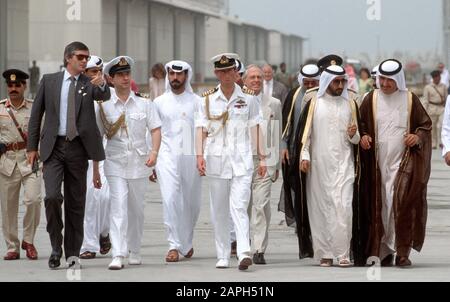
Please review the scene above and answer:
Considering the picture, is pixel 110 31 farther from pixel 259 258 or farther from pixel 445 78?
pixel 259 258

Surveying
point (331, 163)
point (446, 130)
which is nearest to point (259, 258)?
point (331, 163)

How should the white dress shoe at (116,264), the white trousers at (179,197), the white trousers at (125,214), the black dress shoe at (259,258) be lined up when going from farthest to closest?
the white trousers at (179,197) → the black dress shoe at (259,258) → the white trousers at (125,214) → the white dress shoe at (116,264)

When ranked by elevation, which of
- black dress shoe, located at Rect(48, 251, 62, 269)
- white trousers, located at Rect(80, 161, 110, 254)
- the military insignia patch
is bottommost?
black dress shoe, located at Rect(48, 251, 62, 269)

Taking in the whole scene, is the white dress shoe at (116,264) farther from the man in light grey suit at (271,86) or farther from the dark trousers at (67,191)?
the man in light grey suit at (271,86)

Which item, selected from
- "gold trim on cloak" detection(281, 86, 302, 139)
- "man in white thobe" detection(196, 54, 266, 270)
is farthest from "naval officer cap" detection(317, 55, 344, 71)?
"man in white thobe" detection(196, 54, 266, 270)

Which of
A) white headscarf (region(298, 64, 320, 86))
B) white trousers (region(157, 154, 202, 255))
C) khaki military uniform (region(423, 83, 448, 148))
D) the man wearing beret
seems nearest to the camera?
the man wearing beret

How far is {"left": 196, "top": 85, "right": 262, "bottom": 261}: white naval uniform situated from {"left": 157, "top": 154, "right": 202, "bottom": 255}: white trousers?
2.96 ft

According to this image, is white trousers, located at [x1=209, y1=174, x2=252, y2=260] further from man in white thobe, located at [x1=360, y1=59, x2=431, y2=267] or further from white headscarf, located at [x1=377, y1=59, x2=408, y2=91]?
white headscarf, located at [x1=377, y1=59, x2=408, y2=91]

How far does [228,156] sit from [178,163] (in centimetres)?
115

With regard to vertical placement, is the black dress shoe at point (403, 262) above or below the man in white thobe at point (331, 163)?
below

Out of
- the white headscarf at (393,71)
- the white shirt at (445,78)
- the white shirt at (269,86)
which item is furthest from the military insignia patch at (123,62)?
the white shirt at (445,78)

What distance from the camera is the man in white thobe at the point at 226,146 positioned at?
1327 centimetres

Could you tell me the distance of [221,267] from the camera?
517 inches

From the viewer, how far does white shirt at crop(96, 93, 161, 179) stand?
44.1 feet
